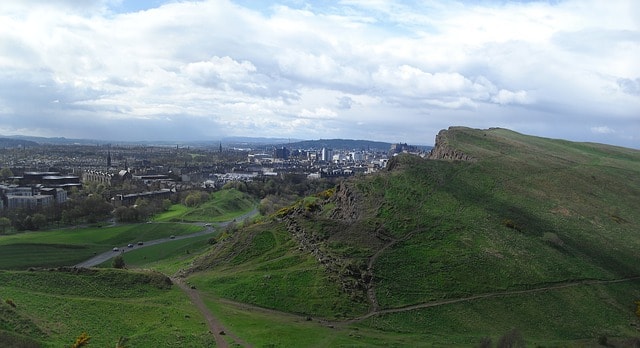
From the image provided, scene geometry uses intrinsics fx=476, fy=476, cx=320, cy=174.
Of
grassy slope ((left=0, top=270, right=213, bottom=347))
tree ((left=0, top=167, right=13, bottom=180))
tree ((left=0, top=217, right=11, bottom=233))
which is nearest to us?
grassy slope ((left=0, top=270, right=213, bottom=347))

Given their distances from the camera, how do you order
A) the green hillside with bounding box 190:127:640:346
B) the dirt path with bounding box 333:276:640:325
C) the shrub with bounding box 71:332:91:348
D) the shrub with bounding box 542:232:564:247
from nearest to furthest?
the shrub with bounding box 71:332:91:348, the green hillside with bounding box 190:127:640:346, the dirt path with bounding box 333:276:640:325, the shrub with bounding box 542:232:564:247

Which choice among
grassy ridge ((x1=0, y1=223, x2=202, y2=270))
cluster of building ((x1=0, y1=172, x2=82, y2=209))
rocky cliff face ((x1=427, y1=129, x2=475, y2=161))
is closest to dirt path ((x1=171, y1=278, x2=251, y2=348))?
grassy ridge ((x1=0, y1=223, x2=202, y2=270))

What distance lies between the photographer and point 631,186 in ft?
301

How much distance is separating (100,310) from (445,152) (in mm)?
78285

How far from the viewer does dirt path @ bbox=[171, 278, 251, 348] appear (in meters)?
40.6

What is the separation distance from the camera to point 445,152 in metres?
104

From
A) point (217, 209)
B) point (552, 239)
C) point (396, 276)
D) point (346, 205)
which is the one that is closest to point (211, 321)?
point (396, 276)

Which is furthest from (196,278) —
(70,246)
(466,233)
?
(70,246)

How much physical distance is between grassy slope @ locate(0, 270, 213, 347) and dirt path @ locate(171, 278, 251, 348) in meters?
0.76

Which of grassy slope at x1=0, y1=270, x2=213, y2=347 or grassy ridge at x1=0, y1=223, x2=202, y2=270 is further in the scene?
grassy ridge at x1=0, y1=223, x2=202, y2=270

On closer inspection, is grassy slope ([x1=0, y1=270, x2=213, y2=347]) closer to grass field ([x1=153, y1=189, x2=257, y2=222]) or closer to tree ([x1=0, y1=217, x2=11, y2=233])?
tree ([x1=0, y1=217, x2=11, y2=233])

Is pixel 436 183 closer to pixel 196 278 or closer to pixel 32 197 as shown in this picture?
Answer: pixel 196 278

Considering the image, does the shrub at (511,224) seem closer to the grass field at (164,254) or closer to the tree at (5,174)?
the grass field at (164,254)

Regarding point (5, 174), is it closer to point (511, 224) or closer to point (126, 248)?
point (126, 248)
